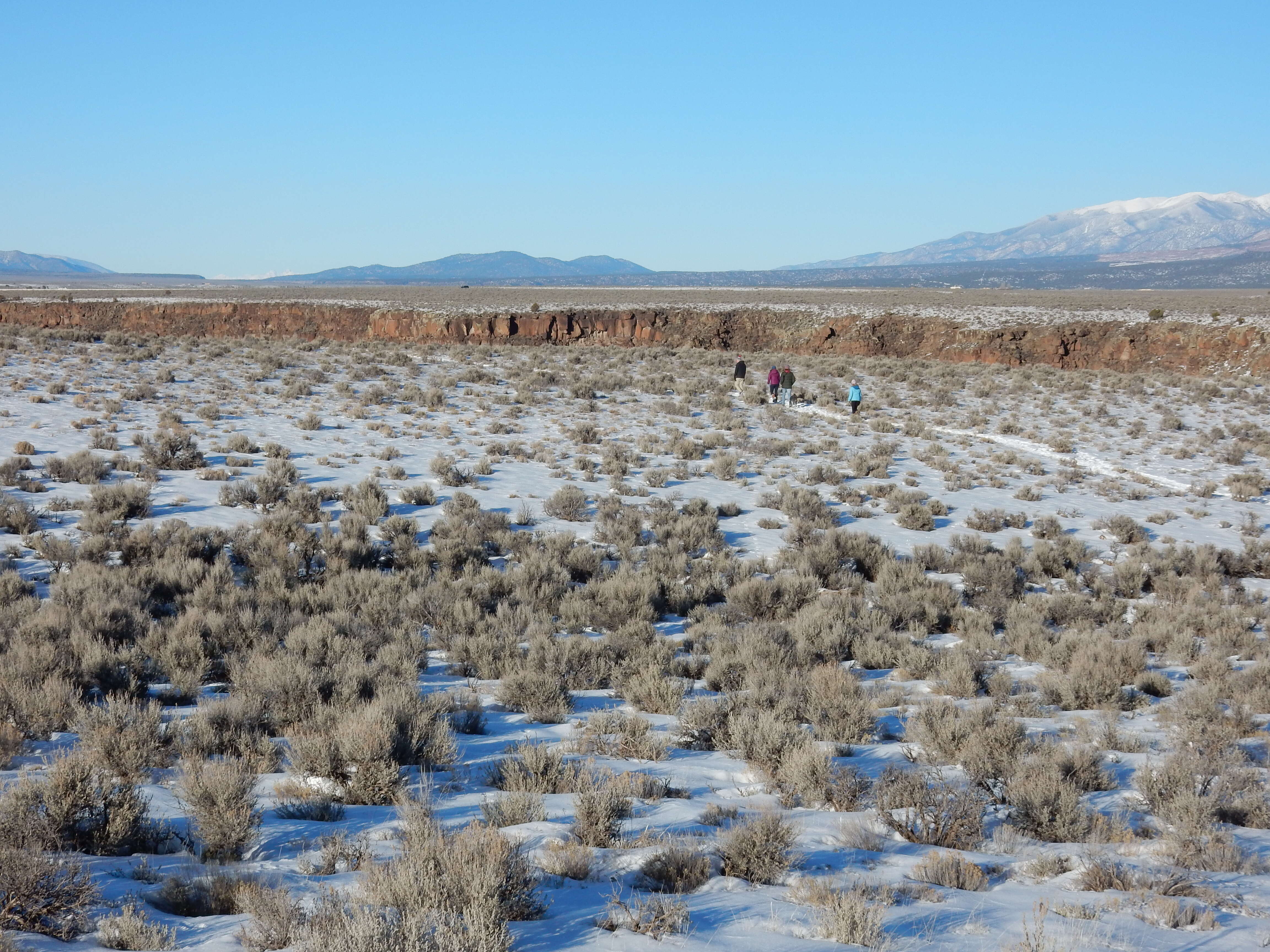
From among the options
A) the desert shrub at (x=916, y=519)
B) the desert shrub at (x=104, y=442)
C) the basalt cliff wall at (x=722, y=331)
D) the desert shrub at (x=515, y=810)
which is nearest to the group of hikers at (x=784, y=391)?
the desert shrub at (x=916, y=519)

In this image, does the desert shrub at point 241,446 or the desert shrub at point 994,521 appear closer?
the desert shrub at point 994,521

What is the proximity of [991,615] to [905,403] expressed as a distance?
57.0ft

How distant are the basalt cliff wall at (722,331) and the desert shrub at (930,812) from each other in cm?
3516

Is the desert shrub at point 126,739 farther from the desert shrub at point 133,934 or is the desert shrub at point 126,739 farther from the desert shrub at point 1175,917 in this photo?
the desert shrub at point 1175,917

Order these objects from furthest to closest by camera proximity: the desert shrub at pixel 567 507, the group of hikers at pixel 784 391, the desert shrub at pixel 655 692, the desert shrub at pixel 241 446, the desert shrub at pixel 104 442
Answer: the group of hikers at pixel 784 391 < the desert shrub at pixel 241 446 < the desert shrub at pixel 104 442 < the desert shrub at pixel 567 507 < the desert shrub at pixel 655 692

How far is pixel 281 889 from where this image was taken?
137 inches

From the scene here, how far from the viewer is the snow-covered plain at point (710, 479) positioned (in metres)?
3.79

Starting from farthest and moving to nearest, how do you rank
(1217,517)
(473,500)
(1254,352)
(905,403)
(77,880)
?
1. (1254,352)
2. (905,403)
3. (1217,517)
4. (473,500)
5. (77,880)

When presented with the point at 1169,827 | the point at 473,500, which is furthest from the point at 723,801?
the point at 473,500

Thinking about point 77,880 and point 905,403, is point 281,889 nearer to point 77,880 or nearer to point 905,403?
point 77,880

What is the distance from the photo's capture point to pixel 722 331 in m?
44.8

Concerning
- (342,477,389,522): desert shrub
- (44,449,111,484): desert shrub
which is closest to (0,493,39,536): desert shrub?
(44,449,111,484): desert shrub

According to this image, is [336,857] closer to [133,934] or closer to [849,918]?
[133,934]

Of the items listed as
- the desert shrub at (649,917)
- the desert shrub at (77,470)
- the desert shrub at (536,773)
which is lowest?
the desert shrub at (536,773)
